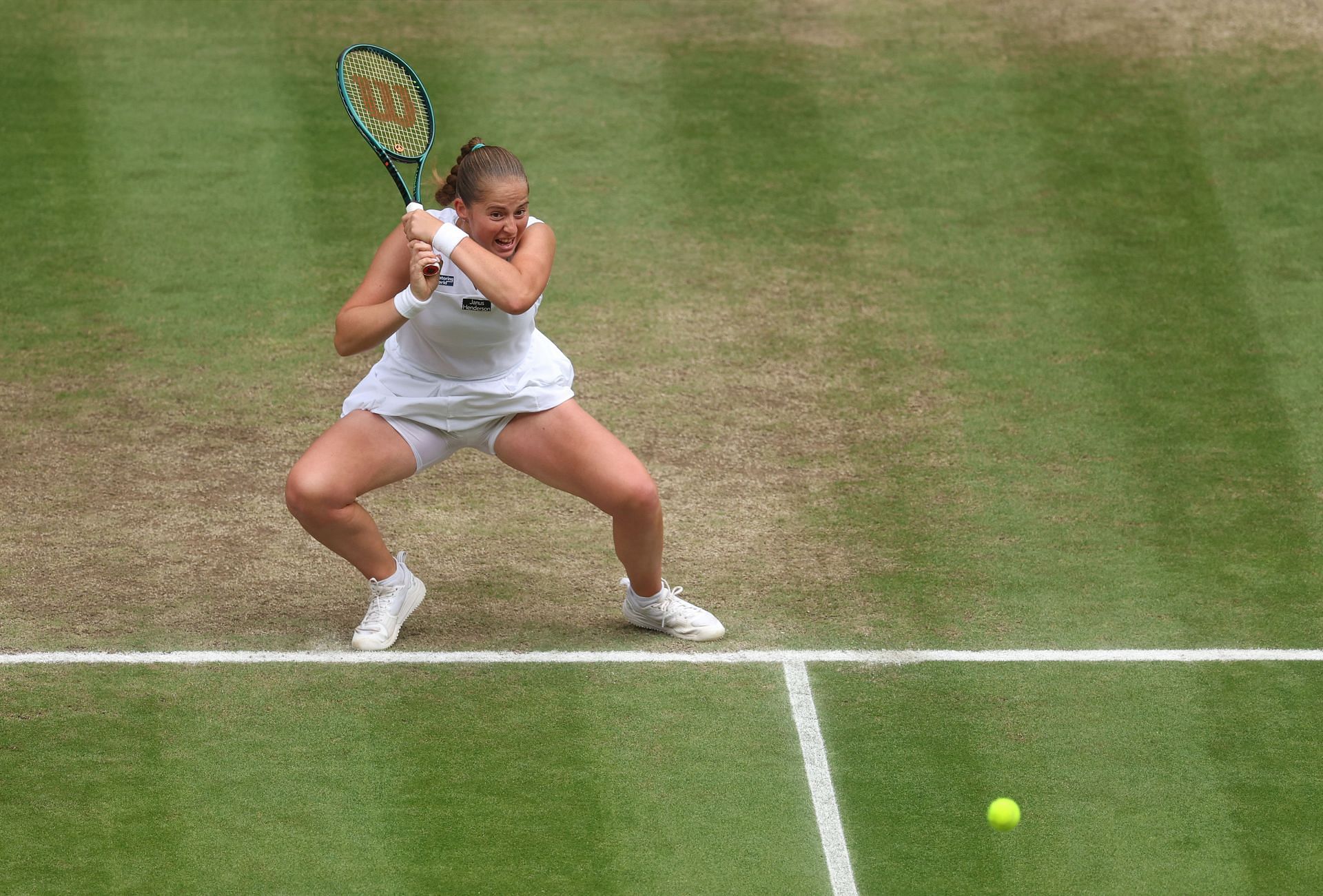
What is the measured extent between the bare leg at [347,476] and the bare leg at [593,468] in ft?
1.48

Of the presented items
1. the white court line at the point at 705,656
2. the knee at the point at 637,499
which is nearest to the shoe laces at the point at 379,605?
the white court line at the point at 705,656

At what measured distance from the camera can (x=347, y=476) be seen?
21.3ft

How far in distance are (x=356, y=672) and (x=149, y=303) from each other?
3921 millimetres

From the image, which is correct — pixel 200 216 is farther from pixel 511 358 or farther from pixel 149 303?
pixel 511 358

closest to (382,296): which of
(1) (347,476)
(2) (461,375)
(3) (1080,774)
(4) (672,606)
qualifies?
(2) (461,375)

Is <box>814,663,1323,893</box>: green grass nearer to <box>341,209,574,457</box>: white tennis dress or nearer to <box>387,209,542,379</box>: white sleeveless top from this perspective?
<box>341,209,574,457</box>: white tennis dress

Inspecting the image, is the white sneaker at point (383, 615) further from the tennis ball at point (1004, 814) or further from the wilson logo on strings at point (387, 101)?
the tennis ball at point (1004, 814)

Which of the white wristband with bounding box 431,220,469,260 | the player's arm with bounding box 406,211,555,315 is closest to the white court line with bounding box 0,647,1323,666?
the player's arm with bounding box 406,211,555,315

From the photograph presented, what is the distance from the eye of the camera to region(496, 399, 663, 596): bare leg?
21.4 ft

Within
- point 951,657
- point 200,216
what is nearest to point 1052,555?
point 951,657

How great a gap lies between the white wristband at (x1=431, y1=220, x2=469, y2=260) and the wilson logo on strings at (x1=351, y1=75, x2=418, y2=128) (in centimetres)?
104

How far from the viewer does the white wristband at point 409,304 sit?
241 inches

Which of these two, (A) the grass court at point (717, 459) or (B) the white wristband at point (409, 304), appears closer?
(A) the grass court at point (717, 459)

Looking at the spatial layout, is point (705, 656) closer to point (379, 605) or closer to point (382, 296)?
point (379, 605)
